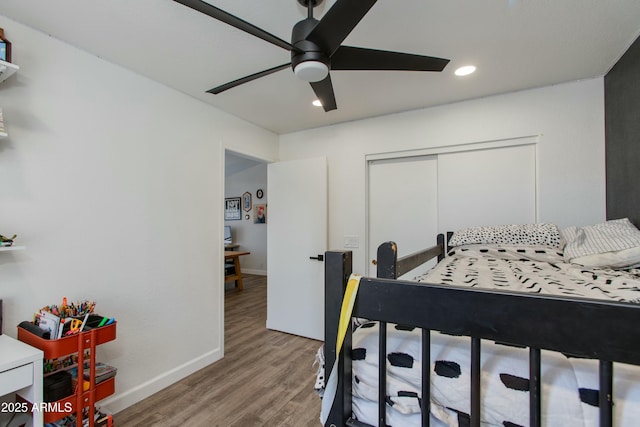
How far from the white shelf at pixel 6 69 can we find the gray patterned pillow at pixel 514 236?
2.84 m

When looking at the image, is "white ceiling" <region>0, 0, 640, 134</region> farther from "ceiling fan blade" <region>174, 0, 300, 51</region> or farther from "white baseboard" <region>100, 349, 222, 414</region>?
"white baseboard" <region>100, 349, 222, 414</region>

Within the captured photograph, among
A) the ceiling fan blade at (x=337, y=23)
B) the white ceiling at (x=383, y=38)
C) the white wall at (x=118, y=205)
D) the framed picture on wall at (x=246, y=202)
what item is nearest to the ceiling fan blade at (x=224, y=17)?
the ceiling fan blade at (x=337, y=23)

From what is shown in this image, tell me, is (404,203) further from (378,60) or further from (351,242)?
(378,60)

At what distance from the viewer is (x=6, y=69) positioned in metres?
1.37

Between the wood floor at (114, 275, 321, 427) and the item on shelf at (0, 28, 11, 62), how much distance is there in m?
2.11

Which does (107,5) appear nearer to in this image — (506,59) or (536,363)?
(536,363)

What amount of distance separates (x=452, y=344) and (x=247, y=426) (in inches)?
64.9

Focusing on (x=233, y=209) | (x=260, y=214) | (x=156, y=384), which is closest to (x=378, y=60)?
(x=156, y=384)

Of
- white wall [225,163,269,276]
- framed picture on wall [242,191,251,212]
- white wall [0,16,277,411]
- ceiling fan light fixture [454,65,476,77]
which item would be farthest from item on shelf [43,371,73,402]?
framed picture on wall [242,191,251,212]

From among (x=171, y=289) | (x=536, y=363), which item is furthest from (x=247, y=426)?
(x=536, y=363)

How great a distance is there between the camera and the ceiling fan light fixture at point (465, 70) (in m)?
1.97

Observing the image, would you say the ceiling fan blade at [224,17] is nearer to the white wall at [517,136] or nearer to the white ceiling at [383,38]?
the white ceiling at [383,38]

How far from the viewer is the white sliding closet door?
2.36 metres

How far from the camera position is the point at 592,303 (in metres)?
0.49
